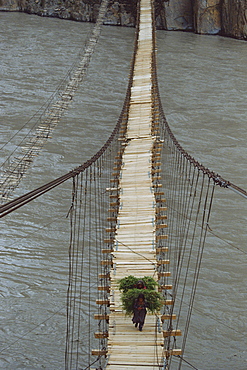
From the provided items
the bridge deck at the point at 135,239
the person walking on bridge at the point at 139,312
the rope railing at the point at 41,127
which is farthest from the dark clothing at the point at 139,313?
the rope railing at the point at 41,127

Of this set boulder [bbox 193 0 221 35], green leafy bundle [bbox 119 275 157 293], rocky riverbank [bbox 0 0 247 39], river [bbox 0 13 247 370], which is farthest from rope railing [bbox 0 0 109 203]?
green leafy bundle [bbox 119 275 157 293]

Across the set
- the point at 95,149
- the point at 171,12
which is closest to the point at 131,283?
the point at 95,149

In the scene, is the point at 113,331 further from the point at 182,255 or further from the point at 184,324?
the point at 182,255

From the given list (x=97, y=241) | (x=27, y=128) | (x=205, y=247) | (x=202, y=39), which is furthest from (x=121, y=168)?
(x=202, y=39)

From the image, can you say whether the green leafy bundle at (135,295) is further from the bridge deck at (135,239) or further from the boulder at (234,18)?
the boulder at (234,18)

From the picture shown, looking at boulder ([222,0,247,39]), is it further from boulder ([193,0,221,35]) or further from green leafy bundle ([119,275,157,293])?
green leafy bundle ([119,275,157,293])

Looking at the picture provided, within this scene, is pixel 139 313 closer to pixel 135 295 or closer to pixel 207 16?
pixel 135 295

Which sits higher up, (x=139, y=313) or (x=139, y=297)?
(x=139, y=297)
